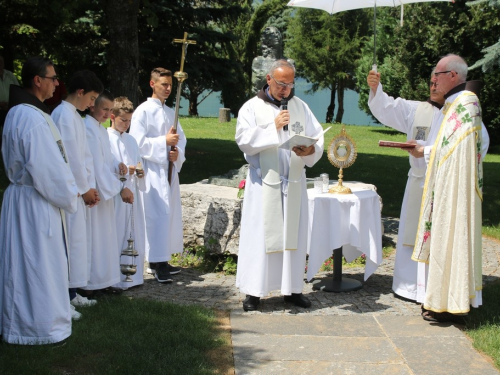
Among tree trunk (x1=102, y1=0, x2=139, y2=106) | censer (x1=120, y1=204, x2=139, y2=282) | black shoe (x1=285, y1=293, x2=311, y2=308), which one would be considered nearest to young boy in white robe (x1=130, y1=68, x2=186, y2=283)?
censer (x1=120, y1=204, x2=139, y2=282)

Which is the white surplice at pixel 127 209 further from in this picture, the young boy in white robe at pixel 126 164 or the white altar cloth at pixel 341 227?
the white altar cloth at pixel 341 227

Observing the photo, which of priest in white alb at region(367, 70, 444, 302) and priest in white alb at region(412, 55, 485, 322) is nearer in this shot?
priest in white alb at region(412, 55, 485, 322)

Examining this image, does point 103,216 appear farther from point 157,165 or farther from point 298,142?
point 298,142

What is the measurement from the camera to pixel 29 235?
4801mm

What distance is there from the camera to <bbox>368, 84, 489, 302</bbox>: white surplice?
652 cm

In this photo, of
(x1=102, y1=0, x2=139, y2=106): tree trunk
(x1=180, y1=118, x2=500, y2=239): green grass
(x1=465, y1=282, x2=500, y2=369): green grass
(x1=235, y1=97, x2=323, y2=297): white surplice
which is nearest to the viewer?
(x1=465, y1=282, x2=500, y2=369): green grass

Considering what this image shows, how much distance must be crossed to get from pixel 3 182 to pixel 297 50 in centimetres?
2735

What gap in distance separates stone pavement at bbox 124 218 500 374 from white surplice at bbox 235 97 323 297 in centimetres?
28

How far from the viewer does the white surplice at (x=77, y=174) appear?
538 cm

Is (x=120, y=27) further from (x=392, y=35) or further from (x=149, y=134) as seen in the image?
(x=392, y=35)

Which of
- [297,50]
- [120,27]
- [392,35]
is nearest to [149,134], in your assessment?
[120,27]

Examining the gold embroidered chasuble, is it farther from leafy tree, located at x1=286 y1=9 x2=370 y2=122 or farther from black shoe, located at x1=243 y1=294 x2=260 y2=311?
leafy tree, located at x1=286 y1=9 x2=370 y2=122

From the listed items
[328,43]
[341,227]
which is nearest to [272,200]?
[341,227]

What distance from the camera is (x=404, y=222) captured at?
6.68 metres
